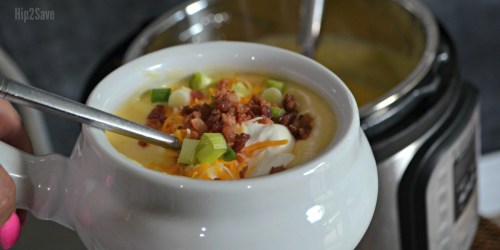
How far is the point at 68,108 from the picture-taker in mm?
384

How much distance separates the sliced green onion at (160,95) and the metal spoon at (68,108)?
0.22ft

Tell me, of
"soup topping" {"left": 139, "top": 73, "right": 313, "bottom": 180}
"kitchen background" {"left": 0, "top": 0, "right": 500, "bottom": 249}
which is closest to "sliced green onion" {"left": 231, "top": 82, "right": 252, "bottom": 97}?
"soup topping" {"left": 139, "top": 73, "right": 313, "bottom": 180}

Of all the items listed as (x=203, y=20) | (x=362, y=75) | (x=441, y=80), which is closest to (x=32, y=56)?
(x=203, y=20)

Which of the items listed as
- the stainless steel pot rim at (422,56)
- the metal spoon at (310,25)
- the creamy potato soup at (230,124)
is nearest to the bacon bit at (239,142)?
the creamy potato soup at (230,124)

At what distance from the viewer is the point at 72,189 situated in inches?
16.9

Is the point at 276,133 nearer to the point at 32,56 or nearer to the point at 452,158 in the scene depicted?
the point at 452,158

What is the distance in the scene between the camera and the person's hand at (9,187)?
1.31 feet

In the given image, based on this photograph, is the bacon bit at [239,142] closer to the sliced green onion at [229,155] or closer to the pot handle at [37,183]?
the sliced green onion at [229,155]

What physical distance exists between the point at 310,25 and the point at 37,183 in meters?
0.61

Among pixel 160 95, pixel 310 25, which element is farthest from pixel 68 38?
pixel 160 95

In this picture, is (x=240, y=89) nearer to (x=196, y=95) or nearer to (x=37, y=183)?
(x=196, y=95)

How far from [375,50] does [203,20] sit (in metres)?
0.26

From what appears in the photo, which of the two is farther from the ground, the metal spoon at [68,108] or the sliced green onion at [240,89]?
the metal spoon at [68,108]

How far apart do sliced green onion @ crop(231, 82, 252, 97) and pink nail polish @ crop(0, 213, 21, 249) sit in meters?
0.17
